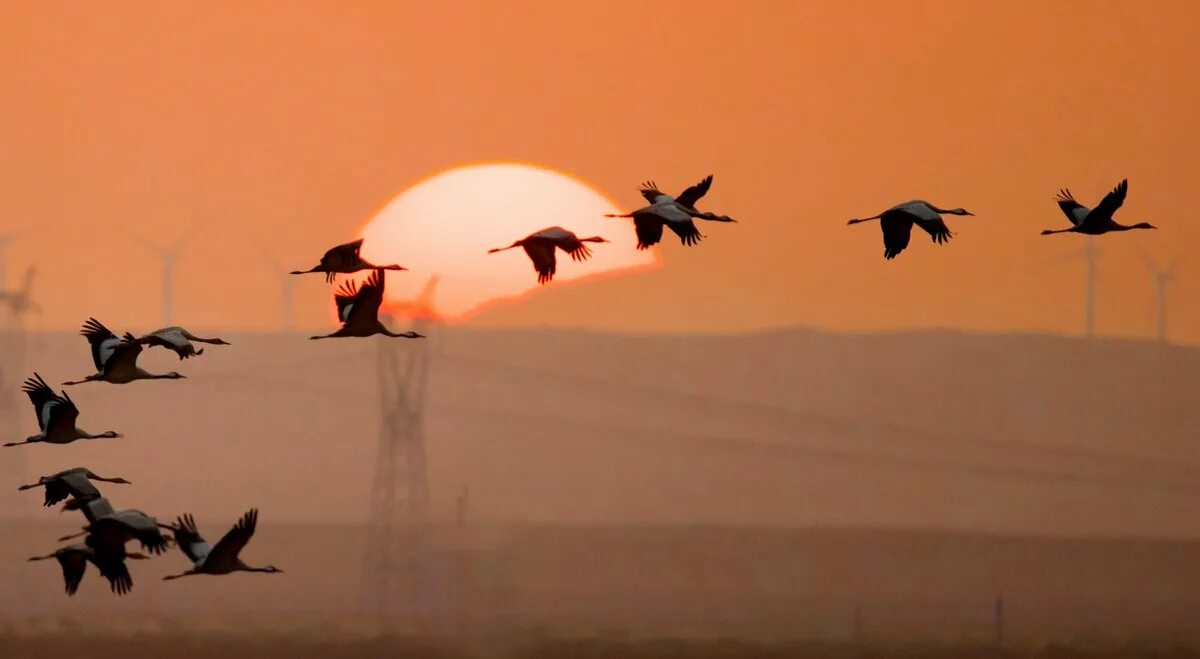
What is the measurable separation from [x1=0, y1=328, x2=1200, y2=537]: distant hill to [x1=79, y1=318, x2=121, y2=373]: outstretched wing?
70876 millimetres

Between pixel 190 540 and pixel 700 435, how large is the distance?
95765mm

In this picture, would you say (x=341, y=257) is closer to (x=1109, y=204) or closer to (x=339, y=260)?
(x=339, y=260)

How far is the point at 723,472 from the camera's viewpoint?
376ft

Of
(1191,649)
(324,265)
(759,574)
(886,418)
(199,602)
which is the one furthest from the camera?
(886,418)

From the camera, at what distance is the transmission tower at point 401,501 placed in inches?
3529

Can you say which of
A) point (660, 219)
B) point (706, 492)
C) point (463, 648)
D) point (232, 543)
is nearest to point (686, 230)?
point (660, 219)

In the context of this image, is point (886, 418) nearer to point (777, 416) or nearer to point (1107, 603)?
point (777, 416)

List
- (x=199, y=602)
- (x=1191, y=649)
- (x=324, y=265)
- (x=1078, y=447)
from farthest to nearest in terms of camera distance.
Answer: (x=1078, y=447) → (x=199, y=602) → (x=1191, y=649) → (x=324, y=265)

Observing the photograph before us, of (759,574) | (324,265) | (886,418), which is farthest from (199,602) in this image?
(324,265)

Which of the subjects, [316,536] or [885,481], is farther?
[885,481]

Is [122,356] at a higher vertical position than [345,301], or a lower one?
lower

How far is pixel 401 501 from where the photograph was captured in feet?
308

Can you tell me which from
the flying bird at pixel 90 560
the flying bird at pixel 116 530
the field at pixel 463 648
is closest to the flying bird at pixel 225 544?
the flying bird at pixel 116 530

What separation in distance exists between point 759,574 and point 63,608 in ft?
113
